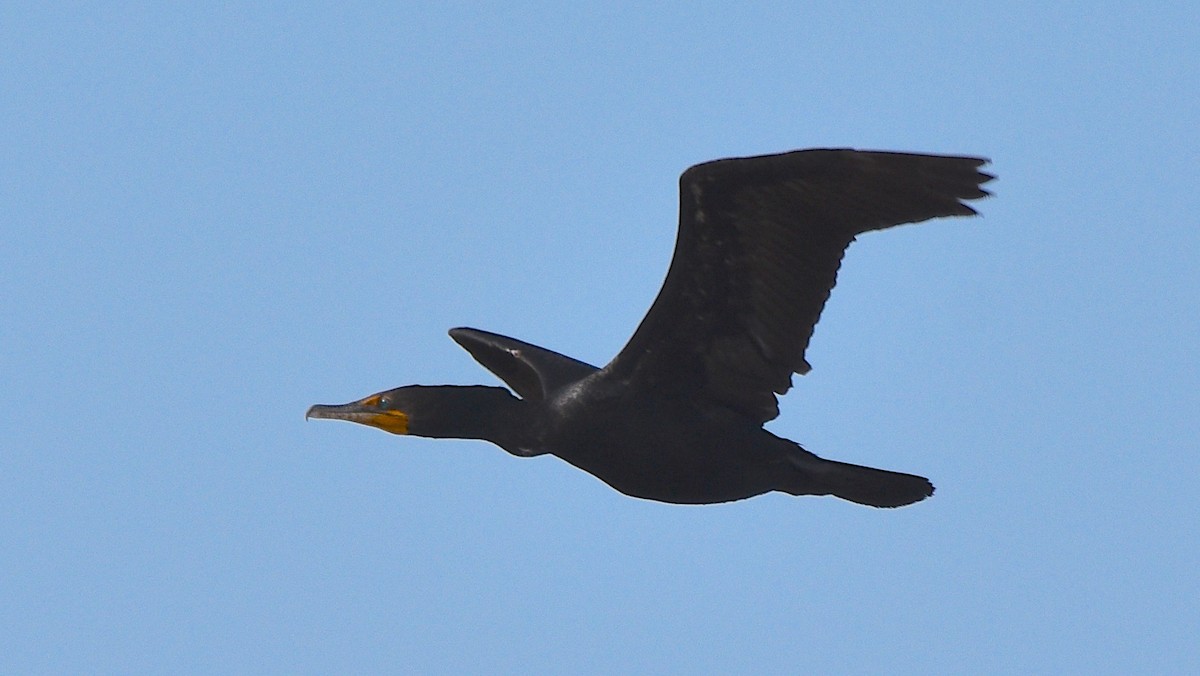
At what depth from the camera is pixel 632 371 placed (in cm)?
971

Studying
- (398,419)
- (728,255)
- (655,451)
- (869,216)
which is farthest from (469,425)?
(869,216)

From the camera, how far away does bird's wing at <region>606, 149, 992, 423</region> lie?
877 centimetres

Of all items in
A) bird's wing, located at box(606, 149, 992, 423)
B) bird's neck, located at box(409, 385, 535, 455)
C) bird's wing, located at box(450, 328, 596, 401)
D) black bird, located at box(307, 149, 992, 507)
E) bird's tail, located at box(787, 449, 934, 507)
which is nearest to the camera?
bird's wing, located at box(606, 149, 992, 423)

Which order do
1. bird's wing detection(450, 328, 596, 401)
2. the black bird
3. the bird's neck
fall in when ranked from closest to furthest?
the black bird, the bird's neck, bird's wing detection(450, 328, 596, 401)

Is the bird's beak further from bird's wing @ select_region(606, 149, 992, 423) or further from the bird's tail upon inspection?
the bird's tail

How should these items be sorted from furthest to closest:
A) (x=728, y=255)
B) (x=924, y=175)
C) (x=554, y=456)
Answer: (x=554, y=456), (x=728, y=255), (x=924, y=175)

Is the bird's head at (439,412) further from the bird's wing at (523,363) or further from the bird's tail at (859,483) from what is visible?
the bird's tail at (859,483)

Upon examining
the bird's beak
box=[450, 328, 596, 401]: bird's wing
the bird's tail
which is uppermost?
box=[450, 328, 596, 401]: bird's wing

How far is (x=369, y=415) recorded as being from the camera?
A: 1027 centimetres

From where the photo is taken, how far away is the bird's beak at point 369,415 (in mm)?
10219

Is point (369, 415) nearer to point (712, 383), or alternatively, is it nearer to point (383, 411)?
point (383, 411)

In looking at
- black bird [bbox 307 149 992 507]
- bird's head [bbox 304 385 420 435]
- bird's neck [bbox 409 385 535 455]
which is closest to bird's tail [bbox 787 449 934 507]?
black bird [bbox 307 149 992 507]

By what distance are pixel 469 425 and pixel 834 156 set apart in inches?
93.7

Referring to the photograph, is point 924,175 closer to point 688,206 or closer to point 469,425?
point 688,206
